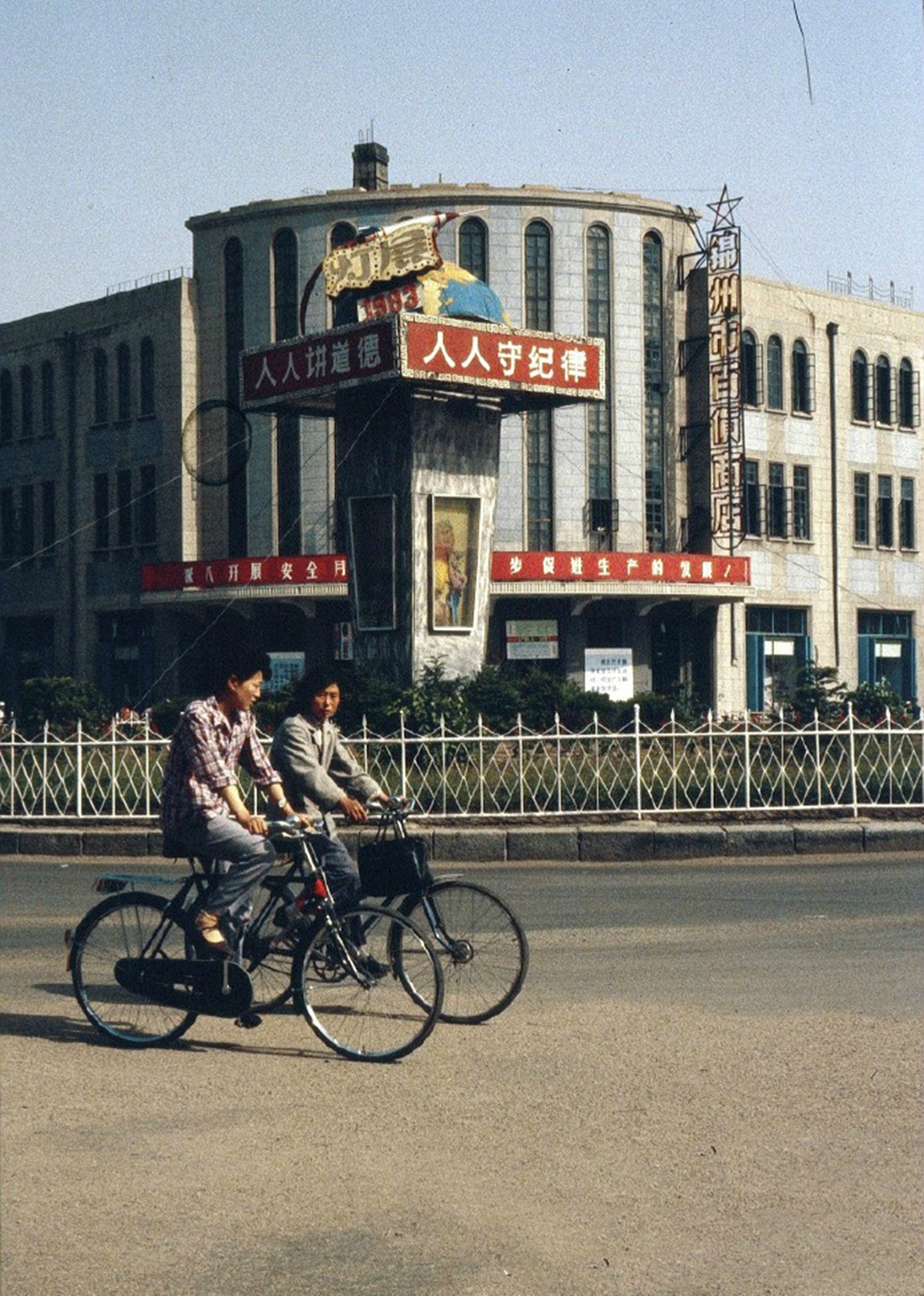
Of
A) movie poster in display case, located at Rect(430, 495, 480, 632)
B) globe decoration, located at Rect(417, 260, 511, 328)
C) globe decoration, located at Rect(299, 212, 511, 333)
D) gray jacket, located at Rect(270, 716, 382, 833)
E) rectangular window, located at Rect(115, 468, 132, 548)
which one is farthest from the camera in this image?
rectangular window, located at Rect(115, 468, 132, 548)

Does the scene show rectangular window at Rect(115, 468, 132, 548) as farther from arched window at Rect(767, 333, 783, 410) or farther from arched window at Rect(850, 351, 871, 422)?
arched window at Rect(850, 351, 871, 422)

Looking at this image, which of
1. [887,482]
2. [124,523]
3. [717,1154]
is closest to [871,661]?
[887,482]

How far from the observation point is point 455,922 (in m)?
8.06

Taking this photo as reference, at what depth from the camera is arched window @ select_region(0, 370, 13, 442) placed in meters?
49.3

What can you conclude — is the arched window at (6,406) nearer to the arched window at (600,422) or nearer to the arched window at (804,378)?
the arched window at (600,422)

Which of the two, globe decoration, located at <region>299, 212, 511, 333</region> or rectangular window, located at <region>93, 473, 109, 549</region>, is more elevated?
globe decoration, located at <region>299, 212, 511, 333</region>

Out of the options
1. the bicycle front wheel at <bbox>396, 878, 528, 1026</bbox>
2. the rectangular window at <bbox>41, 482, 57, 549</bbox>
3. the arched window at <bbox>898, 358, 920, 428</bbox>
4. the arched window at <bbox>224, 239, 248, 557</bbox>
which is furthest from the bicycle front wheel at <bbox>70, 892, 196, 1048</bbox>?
the arched window at <bbox>898, 358, 920, 428</bbox>

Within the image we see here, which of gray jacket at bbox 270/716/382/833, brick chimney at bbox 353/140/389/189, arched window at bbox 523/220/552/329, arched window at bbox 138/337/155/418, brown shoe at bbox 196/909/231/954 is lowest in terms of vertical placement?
brown shoe at bbox 196/909/231/954

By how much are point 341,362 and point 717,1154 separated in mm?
19700

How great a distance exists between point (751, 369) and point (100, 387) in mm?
17673

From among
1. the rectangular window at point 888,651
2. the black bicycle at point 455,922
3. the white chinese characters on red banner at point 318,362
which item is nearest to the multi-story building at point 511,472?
the rectangular window at point 888,651

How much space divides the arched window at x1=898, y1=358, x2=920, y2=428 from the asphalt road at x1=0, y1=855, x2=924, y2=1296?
140ft

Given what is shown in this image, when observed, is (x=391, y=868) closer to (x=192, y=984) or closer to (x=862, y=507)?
(x=192, y=984)

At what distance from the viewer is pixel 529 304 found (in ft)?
138
